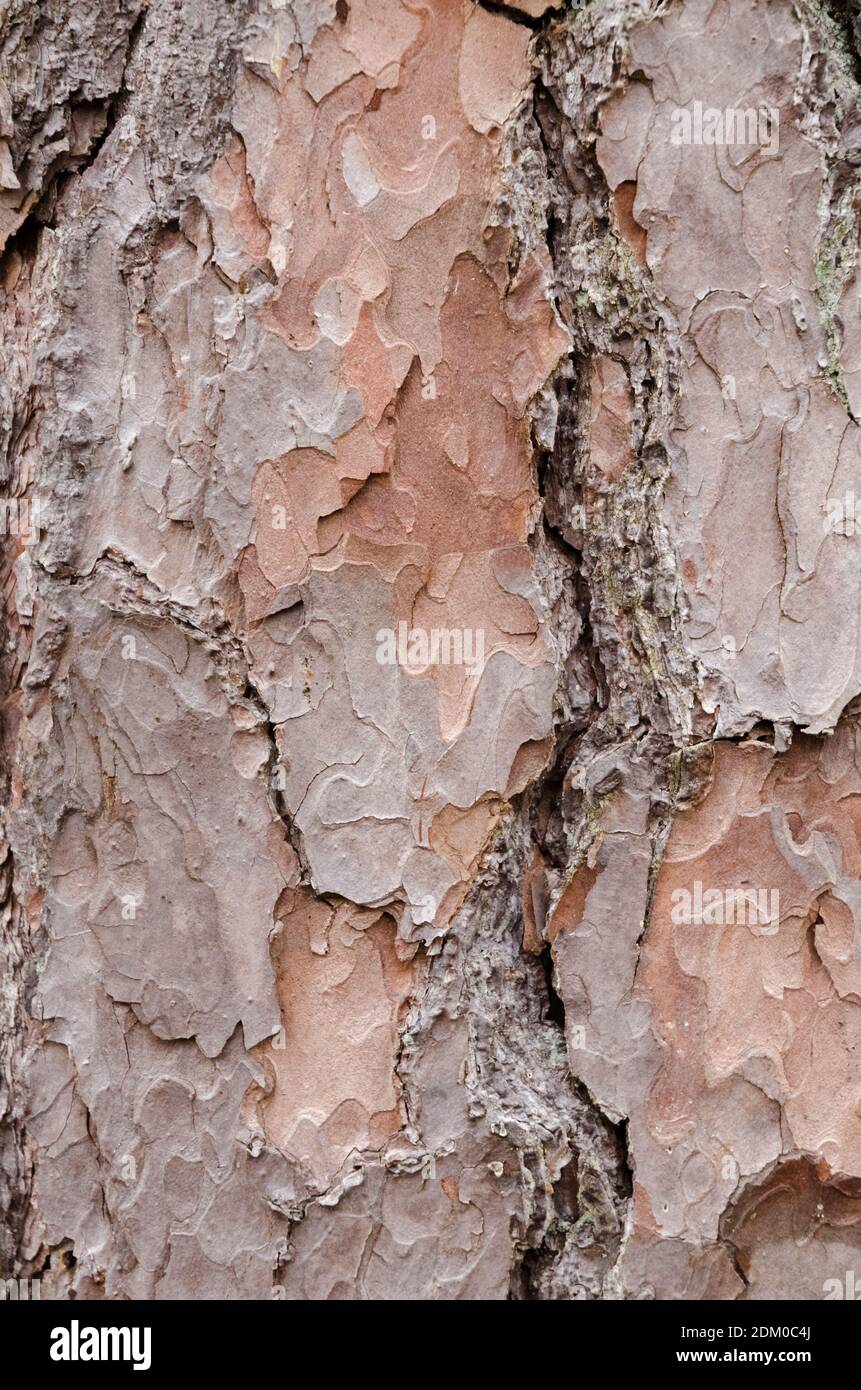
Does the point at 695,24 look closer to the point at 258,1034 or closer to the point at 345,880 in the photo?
the point at 345,880

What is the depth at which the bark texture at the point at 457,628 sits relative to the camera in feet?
2.75

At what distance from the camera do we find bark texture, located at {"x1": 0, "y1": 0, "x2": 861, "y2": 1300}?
0.84m

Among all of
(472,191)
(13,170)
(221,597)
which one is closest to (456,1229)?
(221,597)

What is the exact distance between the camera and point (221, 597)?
0.85m

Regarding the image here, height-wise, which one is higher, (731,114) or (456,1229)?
(731,114)

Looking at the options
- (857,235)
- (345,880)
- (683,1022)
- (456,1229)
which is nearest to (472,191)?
(857,235)

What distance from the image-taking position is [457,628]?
855mm

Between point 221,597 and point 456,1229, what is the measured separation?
565 millimetres

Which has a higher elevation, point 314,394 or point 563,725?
point 314,394

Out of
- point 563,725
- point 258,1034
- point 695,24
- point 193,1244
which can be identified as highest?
point 695,24

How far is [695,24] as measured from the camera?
84 centimetres

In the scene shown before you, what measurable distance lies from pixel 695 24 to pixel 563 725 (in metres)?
0.59

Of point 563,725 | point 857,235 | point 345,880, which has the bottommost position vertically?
point 345,880

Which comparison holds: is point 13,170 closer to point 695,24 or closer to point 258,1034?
point 695,24
